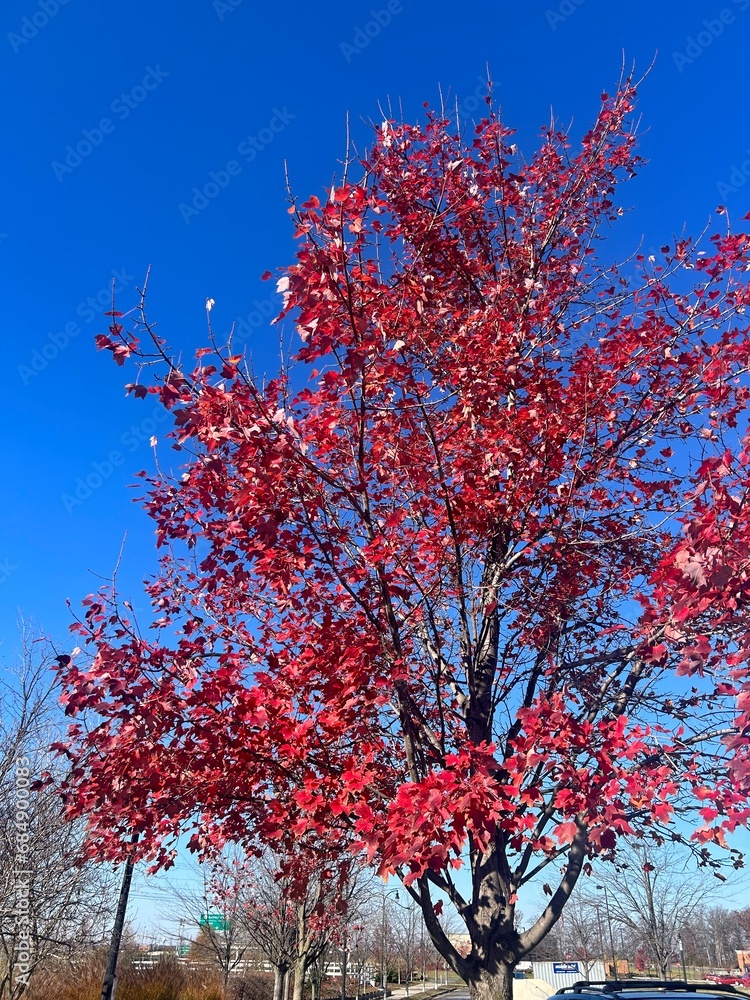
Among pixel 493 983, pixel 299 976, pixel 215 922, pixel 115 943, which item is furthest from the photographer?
pixel 215 922

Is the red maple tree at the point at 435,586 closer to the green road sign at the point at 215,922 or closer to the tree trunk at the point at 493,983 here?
the tree trunk at the point at 493,983

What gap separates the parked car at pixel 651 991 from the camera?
17.3ft

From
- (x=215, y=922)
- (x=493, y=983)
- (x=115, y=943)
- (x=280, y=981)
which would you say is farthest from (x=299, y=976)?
(x=493, y=983)

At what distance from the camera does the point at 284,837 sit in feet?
15.5

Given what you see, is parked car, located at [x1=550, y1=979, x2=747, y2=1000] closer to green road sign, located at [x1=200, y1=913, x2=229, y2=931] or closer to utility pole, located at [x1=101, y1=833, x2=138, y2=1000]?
utility pole, located at [x1=101, y1=833, x2=138, y2=1000]

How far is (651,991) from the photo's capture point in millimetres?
5629

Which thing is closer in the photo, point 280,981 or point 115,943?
point 115,943

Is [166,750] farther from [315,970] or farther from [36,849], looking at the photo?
[315,970]

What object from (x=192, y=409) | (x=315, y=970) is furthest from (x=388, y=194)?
(x=315, y=970)

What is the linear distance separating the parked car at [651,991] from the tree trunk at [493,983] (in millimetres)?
1720

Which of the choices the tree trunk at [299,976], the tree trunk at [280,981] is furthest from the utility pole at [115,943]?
the tree trunk at [280,981]

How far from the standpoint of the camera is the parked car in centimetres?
528

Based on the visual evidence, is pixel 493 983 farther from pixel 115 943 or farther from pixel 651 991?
pixel 115 943

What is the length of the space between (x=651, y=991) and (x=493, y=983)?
2324 millimetres
